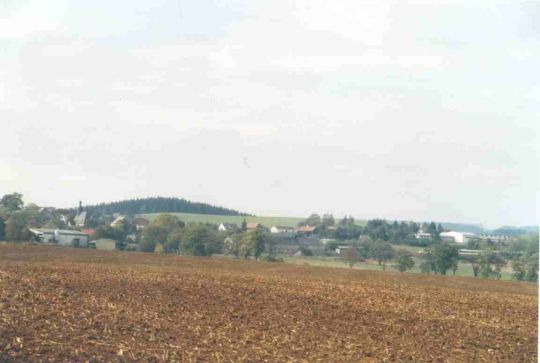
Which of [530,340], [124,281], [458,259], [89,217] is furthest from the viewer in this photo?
[89,217]

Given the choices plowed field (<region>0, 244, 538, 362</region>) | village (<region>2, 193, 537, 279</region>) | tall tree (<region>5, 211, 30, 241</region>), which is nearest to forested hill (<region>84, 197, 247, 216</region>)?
village (<region>2, 193, 537, 279</region>)

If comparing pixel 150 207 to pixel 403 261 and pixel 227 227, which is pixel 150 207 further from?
pixel 403 261

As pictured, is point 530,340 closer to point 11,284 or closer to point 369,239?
point 11,284

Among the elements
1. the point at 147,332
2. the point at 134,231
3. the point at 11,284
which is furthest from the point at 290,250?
the point at 147,332

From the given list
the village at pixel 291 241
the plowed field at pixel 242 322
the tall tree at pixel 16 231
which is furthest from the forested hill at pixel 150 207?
the plowed field at pixel 242 322

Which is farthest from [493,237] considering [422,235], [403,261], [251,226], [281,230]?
[281,230]

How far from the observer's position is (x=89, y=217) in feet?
238

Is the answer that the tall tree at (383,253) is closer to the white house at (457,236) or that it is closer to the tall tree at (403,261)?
the tall tree at (403,261)

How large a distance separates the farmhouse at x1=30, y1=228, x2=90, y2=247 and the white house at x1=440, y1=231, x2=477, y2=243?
30728 millimetres

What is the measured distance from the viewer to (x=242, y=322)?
16375mm

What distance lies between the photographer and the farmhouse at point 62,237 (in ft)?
186

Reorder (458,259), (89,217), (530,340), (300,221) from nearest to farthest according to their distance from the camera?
(530,340) < (458,259) < (89,217) < (300,221)

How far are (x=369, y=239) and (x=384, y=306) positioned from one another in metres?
44.9

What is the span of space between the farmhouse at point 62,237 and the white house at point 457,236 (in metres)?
30.7
